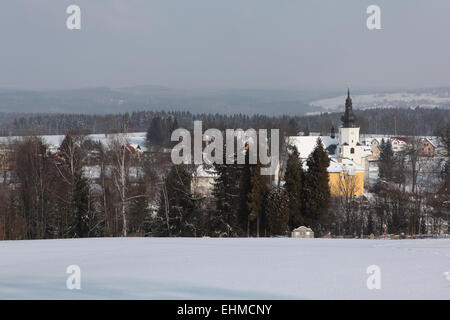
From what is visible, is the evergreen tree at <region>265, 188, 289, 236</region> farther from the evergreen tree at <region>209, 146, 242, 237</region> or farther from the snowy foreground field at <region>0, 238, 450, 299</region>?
the snowy foreground field at <region>0, 238, 450, 299</region>

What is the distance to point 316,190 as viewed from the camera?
29406 millimetres

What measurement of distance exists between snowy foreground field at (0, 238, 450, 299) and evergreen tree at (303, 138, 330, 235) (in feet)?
54.2

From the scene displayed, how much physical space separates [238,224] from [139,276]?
20.6 metres

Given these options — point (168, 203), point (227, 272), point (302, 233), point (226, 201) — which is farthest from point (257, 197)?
point (227, 272)

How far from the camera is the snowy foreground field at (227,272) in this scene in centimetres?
705

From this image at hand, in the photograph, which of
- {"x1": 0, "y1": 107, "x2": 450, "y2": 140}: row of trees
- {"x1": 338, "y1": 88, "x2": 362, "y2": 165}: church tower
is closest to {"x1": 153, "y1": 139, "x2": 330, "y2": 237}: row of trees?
{"x1": 338, "y1": 88, "x2": 362, "y2": 165}: church tower

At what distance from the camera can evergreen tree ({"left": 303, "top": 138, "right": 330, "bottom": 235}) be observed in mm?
29000

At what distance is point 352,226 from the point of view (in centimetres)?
3453

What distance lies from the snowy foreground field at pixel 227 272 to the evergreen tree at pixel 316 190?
1653 centimetres

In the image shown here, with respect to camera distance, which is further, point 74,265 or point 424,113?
point 424,113

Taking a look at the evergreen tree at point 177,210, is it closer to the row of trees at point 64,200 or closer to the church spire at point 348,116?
the row of trees at point 64,200

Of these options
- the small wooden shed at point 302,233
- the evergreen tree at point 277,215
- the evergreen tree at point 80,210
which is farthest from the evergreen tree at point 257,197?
the evergreen tree at point 80,210
